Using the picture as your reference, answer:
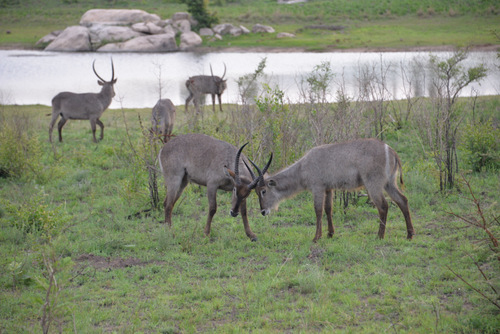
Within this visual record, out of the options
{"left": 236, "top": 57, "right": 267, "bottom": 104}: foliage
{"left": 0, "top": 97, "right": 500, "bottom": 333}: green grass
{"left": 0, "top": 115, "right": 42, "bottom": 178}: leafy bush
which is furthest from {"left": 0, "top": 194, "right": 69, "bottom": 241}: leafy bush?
{"left": 236, "top": 57, "right": 267, "bottom": 104}: foliage

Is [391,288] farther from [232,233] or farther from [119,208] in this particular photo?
[119,208]

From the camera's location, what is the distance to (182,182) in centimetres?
722

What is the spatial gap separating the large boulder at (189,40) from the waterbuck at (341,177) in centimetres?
2967

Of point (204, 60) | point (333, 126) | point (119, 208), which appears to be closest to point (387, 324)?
point (333, 126)

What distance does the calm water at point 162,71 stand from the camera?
19.5m

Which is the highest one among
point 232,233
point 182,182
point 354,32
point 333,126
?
point 354,32

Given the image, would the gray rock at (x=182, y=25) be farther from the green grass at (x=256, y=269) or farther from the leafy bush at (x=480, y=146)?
the leafy bush at (x=480, y=146)

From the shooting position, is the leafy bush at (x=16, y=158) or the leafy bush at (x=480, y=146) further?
the leafy bush at (x=16, y=158)

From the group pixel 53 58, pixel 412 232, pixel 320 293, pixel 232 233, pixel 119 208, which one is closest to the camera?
pixel 320 293

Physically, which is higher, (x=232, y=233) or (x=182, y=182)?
(x=182, y=182)

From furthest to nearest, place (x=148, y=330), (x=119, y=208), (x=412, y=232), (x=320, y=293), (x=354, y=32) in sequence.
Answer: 1. (x=354, y=32)
2. (x=119, y=208)
3. (x=412, y=232)
4. (x=320, y=293)
5. (x=148, y=330)

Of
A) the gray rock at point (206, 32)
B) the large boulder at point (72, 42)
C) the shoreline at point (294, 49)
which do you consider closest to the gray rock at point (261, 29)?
the gray rock at point (206, 32)

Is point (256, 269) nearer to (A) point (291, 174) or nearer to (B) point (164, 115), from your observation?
(A) point (291, 174)

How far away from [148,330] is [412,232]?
11.3 feet
